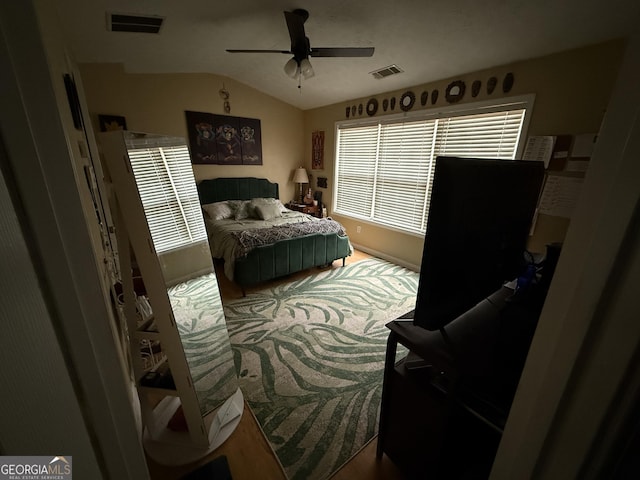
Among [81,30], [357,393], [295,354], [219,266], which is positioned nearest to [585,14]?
[357,393]

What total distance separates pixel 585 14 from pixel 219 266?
427 centimetres

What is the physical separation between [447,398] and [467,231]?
1.90 ft

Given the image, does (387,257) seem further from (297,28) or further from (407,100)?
(297,28)

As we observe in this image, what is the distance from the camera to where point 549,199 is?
2.39m

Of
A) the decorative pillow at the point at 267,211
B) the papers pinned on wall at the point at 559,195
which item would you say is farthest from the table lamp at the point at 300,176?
the papers pinned on wall at the point at 559,195

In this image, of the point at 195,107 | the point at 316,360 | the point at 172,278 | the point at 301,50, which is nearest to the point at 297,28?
the point at 301,50

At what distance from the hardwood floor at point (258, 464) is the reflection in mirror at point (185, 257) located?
0.24 m

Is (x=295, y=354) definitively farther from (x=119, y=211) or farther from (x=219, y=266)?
(x=219, y=266)

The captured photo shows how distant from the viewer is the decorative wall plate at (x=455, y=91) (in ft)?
9.34

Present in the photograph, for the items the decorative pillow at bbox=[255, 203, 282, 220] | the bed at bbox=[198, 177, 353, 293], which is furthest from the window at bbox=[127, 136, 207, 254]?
the decorative pillow at bbox=[255, 203, 282, 220]

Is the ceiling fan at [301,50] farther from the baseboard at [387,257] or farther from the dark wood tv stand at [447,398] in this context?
the baseboard at [387,257]

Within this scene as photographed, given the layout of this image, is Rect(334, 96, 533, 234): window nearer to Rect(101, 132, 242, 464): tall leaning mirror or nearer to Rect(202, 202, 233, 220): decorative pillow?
Rect(202, 202, 233, 220): decorative pillow

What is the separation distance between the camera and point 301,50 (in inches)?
90.3

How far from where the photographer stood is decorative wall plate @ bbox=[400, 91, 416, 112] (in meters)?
3.28
